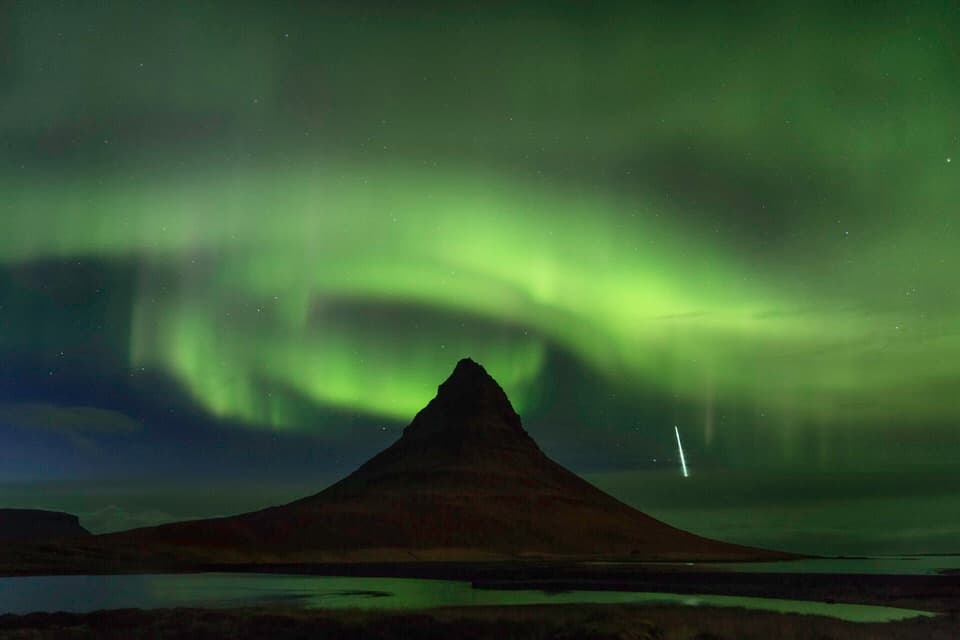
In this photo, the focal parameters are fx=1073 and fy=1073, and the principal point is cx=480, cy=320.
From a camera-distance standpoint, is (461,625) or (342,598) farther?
(342,598)

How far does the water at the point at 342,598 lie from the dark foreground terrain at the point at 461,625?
6.77 m

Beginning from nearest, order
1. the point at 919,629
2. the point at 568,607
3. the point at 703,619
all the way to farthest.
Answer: the point at 919,629 → the point at 703,619 → the point at 568,607

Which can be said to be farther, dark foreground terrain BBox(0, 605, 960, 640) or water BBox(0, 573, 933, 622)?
water BBox(0, 573, 933, 622)

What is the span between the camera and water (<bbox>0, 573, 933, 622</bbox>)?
7169cm

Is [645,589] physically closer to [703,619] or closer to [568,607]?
[568,607]

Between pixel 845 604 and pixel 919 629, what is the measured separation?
76.3ft

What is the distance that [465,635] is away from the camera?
52.9 meters

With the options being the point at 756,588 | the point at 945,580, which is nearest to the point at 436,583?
the point at 756,588

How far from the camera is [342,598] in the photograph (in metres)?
82.0

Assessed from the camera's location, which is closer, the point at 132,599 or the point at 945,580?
the point at 132,599

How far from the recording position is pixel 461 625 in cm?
5669

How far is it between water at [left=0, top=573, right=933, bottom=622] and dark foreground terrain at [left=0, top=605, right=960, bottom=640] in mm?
6769

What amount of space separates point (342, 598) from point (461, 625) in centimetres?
2753

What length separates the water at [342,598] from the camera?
7169 centimetres
